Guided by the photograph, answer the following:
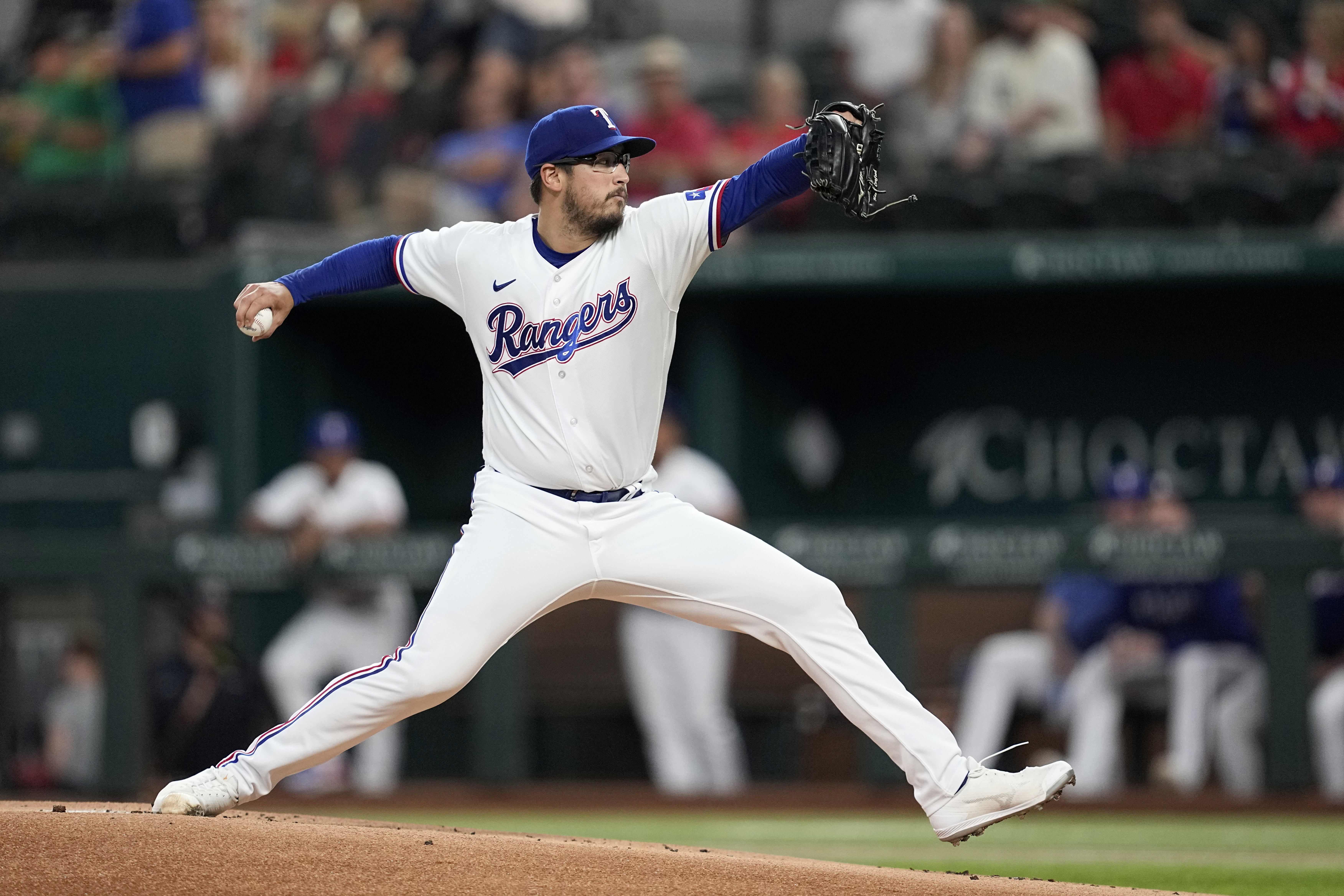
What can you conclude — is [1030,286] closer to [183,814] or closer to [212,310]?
[212,310]

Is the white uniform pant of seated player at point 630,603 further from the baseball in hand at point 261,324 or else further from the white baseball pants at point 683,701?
the white baseball pants at point 683,701

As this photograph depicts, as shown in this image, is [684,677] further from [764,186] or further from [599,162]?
[764,186]

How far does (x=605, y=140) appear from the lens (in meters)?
4.12

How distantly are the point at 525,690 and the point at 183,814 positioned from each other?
4384 mm

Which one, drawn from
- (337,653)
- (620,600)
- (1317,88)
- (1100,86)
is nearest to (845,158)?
(620,600)

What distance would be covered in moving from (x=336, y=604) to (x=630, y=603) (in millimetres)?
4723

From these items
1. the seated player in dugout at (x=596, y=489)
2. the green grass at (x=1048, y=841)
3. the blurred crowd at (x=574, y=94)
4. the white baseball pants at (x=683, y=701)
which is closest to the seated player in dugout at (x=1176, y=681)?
the green grass at (x=1048, y=841)

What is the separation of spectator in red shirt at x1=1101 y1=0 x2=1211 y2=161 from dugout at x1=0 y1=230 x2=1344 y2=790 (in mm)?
724

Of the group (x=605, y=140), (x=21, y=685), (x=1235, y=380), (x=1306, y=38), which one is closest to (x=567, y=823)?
(x=21, y=685)

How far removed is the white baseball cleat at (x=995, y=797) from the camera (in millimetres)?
3891

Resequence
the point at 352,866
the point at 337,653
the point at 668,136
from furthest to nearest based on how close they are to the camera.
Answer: the point at 668,136 < the point at 337,653 < the point at 352,866

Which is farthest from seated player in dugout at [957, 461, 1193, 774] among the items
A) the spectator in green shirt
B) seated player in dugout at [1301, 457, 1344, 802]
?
the spectator in green shirt

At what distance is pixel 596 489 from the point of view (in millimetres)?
4055

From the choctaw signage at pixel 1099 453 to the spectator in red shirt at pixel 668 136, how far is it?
6.84 ft
